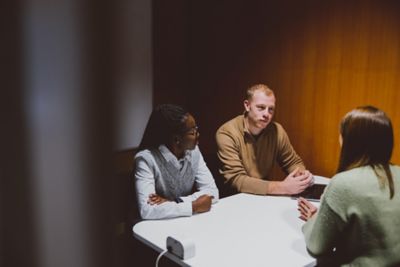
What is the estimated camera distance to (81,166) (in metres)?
2.43

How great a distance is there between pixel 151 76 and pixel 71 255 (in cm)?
159

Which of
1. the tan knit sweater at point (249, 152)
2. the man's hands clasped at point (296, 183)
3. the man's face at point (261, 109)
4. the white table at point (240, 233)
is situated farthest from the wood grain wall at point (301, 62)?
the white table at point (240, 233)

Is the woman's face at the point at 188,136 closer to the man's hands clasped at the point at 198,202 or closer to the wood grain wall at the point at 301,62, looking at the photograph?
the man's hands clasped at the point at 198,202

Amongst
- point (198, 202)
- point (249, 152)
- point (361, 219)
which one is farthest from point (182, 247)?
point (249, 152)

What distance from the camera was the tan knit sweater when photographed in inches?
88.1

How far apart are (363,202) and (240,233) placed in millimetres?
544

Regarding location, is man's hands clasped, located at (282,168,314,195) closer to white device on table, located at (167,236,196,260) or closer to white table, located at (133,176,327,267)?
white table, located at (133,176,327,267)

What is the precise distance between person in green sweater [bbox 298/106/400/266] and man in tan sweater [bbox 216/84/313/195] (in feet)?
2.99

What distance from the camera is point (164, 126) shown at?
1867 mm

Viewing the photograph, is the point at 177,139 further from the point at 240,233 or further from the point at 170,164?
the point at 240,233

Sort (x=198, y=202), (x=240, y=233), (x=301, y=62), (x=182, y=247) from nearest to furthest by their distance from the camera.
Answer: (x=182, y=247) → (x=240, y=233) → (x=198, y=202) → (x=301, y=62)

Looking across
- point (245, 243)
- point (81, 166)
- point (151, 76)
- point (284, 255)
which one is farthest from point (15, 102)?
point (284, 255)

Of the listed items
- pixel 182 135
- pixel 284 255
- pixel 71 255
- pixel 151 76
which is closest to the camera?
pixel 284 255

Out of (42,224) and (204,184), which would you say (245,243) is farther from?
(42,224)
